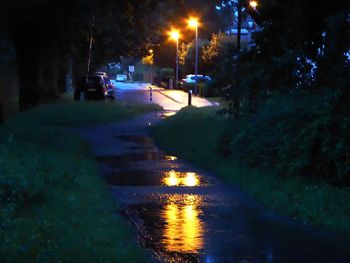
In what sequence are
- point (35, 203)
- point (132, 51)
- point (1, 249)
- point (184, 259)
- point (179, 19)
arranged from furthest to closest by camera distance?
point (179, 19), point (132, 51), point (35, 203), point (184, 259), point (1, 249)

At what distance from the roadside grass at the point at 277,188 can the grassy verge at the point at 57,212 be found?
2351 millimetres

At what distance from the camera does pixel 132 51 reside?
159 feet

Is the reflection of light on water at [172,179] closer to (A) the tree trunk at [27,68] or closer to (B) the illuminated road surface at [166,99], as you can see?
(A) the tree trunk at [27,68]

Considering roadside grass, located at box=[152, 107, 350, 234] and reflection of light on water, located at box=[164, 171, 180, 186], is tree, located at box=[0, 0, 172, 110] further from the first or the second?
reflection of light on water, located at box=[164, 171, 180, 186]

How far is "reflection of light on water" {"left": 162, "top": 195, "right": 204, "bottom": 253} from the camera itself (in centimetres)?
720

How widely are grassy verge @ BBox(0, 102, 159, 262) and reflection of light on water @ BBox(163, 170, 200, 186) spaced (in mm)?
1302

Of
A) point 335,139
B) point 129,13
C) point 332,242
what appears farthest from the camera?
point 129,13

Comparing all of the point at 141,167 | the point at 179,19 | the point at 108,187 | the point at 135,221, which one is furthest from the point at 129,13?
the point at 179,19

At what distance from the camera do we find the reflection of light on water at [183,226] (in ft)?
23.6

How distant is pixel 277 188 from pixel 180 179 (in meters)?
2.37

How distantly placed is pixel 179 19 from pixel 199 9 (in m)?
7.24

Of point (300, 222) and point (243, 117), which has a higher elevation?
point (243, 117)

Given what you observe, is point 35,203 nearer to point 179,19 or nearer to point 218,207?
point 218,207

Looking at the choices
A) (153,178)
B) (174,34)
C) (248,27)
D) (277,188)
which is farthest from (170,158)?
(174,34)
